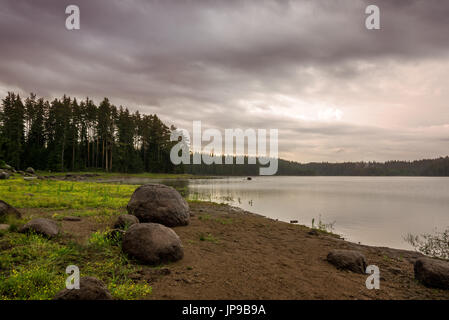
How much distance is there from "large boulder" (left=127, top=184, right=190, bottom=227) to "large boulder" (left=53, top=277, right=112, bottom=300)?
6119 millimetres

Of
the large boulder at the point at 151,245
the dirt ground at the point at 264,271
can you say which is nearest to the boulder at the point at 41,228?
the dirt ground at the point at 264,271

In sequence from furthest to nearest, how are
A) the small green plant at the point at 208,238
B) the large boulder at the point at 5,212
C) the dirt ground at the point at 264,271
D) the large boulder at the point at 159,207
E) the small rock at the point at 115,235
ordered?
1. the large boulder at the point at 159,207
2. the small green plant at the point at 208,238
3. the large boulder at the point at 5,212
4. the small rock at the point at 115,235
5. the dirt ground at the point at 264,271

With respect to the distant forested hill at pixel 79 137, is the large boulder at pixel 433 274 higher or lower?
lower

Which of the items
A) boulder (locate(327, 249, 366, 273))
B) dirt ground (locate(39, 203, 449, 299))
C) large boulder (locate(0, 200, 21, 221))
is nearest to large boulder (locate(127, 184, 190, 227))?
dirt ground (locate(39, 203, 449, 299))

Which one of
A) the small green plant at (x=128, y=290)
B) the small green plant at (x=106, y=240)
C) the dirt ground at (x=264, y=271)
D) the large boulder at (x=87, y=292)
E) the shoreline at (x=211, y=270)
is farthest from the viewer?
the small green plant at (x=106, y=240)

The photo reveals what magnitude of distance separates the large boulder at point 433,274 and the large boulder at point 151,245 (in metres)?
6.64

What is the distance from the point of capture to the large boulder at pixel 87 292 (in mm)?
4191

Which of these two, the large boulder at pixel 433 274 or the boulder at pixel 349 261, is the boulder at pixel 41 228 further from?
the large boulder at pixel 433 274

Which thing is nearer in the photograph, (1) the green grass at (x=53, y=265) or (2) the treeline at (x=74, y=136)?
(1) the green grass at (x=53, y=265)

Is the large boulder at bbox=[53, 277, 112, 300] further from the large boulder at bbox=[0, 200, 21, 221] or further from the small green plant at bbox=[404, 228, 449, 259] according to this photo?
the small green plant at bbox=[404, 228, 449, 259]

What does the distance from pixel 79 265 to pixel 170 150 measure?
76.8 meters

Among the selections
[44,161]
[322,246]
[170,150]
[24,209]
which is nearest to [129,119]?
[170,150]

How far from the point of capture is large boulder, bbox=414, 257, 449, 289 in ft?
20.3
